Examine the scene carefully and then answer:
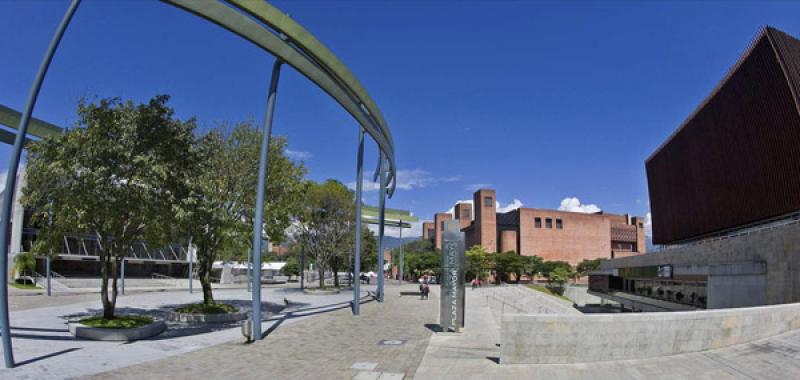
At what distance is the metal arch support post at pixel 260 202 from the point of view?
1520 centimetres

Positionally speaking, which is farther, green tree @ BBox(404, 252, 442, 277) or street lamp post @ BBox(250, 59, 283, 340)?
green tree @ BBox(404, 252, 442, 277)

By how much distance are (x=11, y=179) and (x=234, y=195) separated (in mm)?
10400

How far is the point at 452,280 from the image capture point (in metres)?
16.9

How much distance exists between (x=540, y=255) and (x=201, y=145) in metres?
84.8

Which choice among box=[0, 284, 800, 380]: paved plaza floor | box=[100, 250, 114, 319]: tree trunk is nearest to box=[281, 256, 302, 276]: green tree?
box=[0, 284, 800, 380]: paved plaza floor

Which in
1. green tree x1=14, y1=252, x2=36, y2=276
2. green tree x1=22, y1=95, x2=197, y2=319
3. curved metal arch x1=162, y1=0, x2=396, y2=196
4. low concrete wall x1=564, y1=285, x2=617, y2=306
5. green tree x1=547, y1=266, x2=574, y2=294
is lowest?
low concrete wall x1=564, y1=285, x2=617, y2=306

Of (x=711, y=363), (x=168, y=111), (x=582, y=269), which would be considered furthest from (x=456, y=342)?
(x=582, y=269)

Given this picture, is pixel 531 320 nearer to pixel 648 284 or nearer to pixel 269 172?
pixel 269 172

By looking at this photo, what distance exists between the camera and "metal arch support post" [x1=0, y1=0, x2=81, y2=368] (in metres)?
10.4

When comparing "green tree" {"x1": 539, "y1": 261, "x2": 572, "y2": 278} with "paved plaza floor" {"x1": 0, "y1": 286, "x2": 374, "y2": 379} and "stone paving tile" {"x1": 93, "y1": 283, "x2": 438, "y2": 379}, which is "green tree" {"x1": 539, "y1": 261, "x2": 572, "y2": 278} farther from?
"stone paving tile" {"x1": 93, "y1": 283, "x2": 438, "y2": 379}

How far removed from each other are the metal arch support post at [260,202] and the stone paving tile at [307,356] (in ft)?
2.72

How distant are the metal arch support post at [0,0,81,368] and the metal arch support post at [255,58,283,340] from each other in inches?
220

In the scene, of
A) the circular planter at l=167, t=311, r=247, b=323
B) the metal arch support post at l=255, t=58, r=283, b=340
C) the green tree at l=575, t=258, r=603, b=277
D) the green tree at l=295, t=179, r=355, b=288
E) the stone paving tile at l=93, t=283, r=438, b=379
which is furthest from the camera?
the green tree at l=575, t=258, r=603, b=277

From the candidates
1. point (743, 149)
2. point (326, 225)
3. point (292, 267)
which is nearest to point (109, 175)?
point (326, 225)
